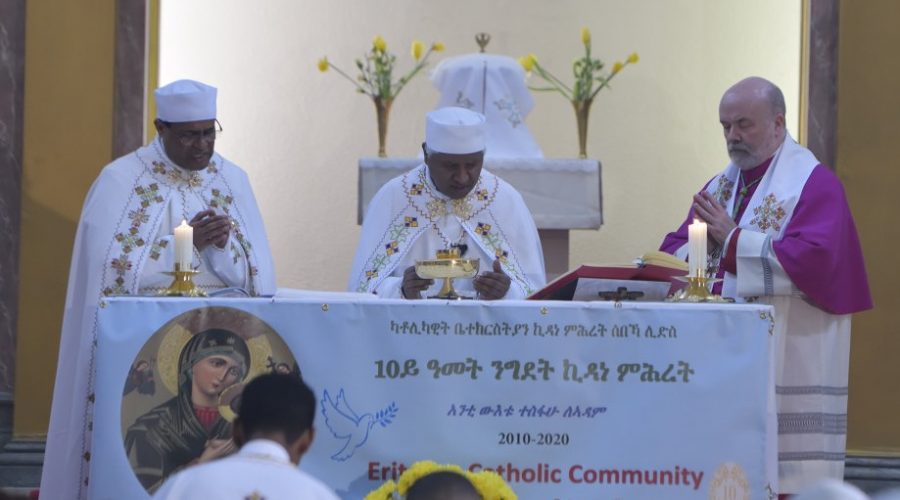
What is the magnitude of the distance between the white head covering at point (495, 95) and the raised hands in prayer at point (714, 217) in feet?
7.73

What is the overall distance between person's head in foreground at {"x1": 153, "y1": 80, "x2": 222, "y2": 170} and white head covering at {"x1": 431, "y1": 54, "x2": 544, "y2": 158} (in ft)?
8.76

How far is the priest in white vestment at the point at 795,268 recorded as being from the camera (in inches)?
258

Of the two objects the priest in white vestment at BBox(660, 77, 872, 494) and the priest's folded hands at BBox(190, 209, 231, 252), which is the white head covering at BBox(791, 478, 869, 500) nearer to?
the priest in white vestment at BBox(660, 77, 872, 494)

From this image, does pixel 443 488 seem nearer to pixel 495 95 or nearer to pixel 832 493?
pixel 832 493

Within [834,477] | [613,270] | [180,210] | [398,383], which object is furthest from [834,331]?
[180,210]

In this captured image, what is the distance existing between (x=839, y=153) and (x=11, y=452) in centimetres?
455

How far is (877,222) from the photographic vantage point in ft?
27.8

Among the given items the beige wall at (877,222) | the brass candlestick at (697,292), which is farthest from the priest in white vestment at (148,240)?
the beige wall at (877,222)

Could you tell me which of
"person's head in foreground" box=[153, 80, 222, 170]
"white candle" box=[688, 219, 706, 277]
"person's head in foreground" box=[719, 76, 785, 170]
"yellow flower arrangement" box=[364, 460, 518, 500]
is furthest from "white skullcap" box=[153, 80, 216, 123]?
"person's head in foreground" box=[719, 76, 785, 170]

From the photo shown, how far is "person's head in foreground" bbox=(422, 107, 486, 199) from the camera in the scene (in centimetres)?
698

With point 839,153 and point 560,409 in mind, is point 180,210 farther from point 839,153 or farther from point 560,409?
point 839,153

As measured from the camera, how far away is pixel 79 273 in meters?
6.59

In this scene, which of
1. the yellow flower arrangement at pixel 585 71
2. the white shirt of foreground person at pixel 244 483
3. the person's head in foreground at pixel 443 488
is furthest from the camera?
the yellow flower arrangement at pixel 585 71

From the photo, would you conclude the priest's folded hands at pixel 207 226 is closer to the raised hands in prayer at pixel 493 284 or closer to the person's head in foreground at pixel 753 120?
the raised hands in prayer at pixel 493 284
